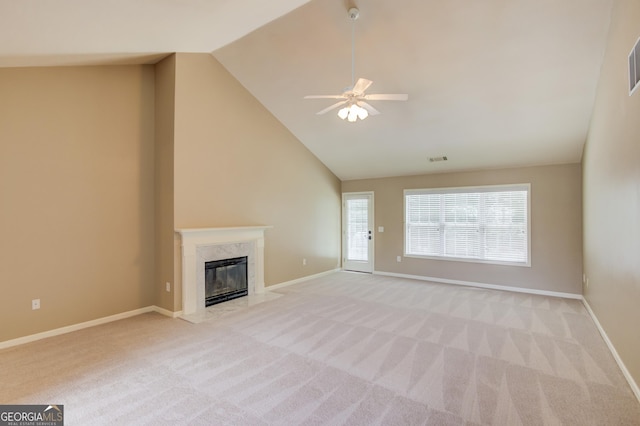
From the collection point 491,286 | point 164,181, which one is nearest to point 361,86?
point 164,181

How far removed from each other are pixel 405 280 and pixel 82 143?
621 centimetres

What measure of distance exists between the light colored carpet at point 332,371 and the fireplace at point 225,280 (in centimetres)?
68

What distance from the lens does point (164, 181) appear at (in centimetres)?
435

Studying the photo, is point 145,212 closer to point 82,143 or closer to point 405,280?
point 82,143

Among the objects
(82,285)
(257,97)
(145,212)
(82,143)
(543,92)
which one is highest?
(257,97)

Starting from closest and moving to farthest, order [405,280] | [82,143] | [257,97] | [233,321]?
[82,143] < [233,321] < [257,97] < [405,280]

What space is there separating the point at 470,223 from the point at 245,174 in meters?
4.67

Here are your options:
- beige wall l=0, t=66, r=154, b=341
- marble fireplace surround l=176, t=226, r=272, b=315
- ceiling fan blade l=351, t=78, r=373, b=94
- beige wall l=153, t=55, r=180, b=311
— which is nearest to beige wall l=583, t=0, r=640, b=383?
ceiling fan blade l=351, t=78, r=373, b=94

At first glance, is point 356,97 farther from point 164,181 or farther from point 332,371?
point 164,181

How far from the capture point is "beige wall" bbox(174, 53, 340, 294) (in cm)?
439

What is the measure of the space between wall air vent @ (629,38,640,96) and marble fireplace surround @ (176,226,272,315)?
4.85m

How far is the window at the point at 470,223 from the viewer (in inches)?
225

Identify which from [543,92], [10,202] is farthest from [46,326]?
[543,92]

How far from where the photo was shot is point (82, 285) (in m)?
3.80
